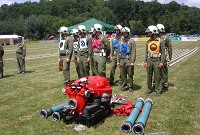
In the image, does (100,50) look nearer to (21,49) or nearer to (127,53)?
(127,53)

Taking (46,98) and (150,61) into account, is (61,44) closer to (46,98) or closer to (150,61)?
(46,98)

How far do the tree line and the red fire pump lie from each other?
335ft

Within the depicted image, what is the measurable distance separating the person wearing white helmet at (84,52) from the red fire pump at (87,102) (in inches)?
138

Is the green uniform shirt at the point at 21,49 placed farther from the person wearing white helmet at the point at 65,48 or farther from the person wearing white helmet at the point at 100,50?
the person wearing white helmet at the point at 100,50

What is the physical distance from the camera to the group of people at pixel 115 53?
9.62 meters

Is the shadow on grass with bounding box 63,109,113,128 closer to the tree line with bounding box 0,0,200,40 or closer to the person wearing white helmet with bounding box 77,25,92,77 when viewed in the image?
the person wearing white helmet with bounding box 77,25,92,77

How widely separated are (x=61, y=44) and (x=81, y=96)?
15.5 feet

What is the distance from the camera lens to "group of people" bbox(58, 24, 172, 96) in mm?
9617

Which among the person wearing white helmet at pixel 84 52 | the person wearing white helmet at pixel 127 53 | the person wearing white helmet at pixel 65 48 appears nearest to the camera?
the person wearing white helmet at pixel 127 53

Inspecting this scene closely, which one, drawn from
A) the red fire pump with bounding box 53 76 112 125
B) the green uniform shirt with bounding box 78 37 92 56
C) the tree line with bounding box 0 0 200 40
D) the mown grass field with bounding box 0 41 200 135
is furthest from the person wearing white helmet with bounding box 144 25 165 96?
the tree line with bounding box 0 0 200 40

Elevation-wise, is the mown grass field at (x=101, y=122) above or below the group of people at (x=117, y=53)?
below

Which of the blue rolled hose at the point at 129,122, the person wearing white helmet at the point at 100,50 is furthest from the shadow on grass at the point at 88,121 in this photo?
the person wearing white helmet at the point at 100,50

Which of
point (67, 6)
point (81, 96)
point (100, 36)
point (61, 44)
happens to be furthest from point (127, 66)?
point (67, 6)

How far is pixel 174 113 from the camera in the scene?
25.4ft
